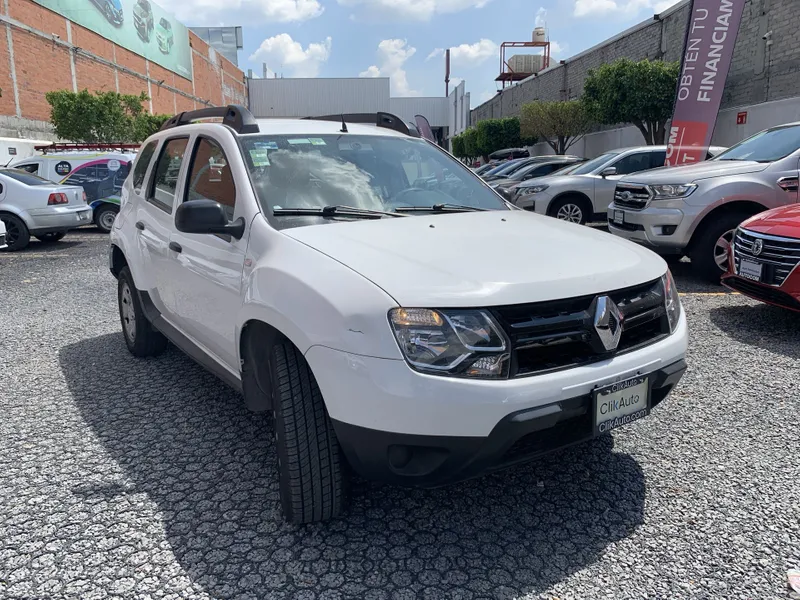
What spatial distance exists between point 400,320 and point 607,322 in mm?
802

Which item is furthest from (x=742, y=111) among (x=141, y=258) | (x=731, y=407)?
(x=141, y=258)

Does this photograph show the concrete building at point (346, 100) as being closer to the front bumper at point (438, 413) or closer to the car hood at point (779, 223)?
the car hood at point (779, 223)

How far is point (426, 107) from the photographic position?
67000mm

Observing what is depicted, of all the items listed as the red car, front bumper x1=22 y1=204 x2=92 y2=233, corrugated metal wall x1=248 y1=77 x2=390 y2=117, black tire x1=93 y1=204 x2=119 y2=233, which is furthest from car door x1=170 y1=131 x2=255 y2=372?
corrugated metal wall x1=248 y1=77 x2=390 y2=117

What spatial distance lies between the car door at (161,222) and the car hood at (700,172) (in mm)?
5448

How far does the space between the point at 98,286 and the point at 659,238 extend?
6894 millimetres

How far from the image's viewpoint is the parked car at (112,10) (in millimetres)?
35544

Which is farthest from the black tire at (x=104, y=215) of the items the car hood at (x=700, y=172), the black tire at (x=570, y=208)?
the car hood at (x=700, y=172)

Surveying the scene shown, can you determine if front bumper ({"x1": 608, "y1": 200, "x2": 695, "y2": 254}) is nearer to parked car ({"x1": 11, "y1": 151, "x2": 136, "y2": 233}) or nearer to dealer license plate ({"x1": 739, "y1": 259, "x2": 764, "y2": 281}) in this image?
dealer license plate ({"x1": 739, "y1": 259, "x2": 764, "y2": 281})

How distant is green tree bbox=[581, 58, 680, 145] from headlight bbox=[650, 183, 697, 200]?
15.9 meters

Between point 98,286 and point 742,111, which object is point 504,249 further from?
point 742,111

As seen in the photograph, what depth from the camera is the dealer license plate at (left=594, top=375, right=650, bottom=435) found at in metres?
2.31

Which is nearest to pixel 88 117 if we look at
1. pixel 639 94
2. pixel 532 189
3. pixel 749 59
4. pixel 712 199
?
pixel 532 189

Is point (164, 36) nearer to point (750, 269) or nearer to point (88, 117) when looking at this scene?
point (88, 117)
